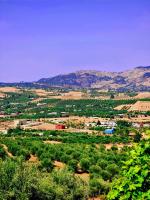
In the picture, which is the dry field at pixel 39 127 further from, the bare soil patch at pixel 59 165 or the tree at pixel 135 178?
the tree at pixel 135 178

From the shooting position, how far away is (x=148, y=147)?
12172 millimetres

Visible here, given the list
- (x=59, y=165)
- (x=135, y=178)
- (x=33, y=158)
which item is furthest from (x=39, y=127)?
(x=135, y=178)

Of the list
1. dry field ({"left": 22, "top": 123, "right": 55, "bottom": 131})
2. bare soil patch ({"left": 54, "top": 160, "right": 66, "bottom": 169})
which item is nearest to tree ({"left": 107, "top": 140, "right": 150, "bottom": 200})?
bare soil patch ({"left": 54, "top": 160, "right": 66, "bottom": 169})

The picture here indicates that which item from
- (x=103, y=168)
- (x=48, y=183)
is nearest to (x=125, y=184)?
(x=48, y=183)

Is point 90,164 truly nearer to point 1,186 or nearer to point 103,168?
point 103,168

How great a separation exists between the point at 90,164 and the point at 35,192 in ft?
93.2

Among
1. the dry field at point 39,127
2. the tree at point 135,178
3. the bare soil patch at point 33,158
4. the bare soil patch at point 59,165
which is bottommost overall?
the dry field at point 39,127

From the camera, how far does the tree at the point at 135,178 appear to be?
11.4 meters

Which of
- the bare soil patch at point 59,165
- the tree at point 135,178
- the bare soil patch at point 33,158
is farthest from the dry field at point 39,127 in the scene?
the tree at point 135,178

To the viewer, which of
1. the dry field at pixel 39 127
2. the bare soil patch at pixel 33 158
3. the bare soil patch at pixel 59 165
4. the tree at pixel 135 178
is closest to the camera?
the tree at pixel 135 178

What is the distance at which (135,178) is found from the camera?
1168 centimetres

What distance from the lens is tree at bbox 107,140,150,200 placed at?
11.4m

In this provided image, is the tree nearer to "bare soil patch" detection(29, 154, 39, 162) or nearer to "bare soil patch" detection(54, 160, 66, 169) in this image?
"bare soil patch" detection(54, 160, 66, 169)

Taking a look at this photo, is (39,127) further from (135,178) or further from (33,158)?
(135,178)
